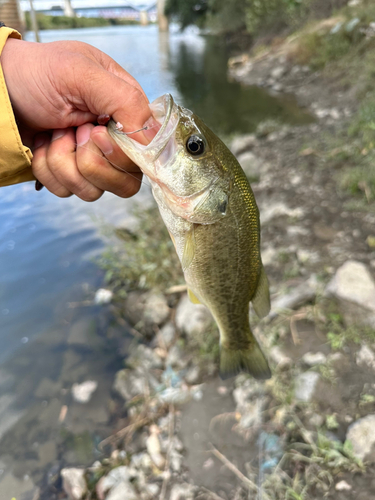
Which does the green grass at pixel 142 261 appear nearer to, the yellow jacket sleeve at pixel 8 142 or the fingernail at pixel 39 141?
the fingernail at pixel 39 141

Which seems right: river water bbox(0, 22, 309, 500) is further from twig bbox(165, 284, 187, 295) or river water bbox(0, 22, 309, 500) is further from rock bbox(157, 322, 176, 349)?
twig bbox(165, 284, 187, 295)

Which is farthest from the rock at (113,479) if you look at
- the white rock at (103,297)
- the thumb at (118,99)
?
the thumb at (118,99)

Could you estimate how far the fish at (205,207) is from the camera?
159cm

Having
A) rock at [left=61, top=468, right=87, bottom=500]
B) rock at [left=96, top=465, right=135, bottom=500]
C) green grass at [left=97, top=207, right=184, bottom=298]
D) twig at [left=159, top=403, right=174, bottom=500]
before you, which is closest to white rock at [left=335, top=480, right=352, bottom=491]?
twig at [left=159, top=403, right=174, bottom=500]

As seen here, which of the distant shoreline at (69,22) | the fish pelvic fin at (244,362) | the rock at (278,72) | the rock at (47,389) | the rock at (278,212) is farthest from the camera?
the distant shoreline at (69,22)

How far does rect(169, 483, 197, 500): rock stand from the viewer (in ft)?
8.47

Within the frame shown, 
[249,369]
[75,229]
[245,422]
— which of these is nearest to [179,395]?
[245,422]

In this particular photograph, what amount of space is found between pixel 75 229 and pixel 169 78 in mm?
15687

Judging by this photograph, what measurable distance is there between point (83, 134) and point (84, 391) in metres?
3.13

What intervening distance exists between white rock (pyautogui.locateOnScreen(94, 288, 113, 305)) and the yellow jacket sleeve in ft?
10.8

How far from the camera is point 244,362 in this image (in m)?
2.21

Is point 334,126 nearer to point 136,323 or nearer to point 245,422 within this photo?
point 136,323

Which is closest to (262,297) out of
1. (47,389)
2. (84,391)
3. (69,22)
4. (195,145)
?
(195,145)

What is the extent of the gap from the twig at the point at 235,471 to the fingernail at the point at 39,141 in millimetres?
2690
